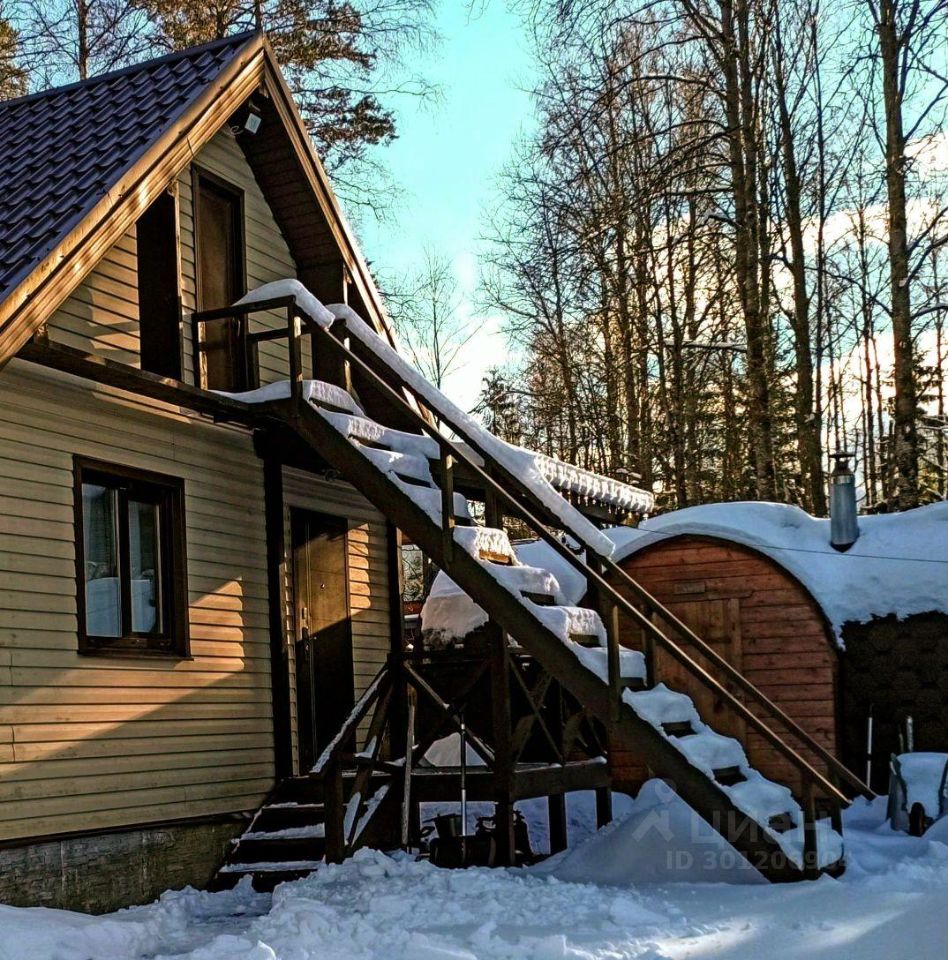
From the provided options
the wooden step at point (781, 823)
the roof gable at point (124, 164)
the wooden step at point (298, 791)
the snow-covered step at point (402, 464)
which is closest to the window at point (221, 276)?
the roof gable at point (124, 164)

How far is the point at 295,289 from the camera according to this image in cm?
1022

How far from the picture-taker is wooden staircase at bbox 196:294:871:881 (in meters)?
8.92

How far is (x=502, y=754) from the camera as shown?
10.3 metres

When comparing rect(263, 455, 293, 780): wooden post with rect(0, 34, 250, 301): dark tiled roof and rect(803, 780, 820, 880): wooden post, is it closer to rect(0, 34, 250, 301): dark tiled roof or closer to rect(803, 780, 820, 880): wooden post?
rect(0, 34, 250, 301): dark tiled roof

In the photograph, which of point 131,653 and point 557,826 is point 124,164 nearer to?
point 131,653

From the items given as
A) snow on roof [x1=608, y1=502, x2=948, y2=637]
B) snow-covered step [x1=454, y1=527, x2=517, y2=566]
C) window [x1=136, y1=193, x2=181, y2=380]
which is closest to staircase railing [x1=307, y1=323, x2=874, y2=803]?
snow-covered step [x1=454, y1=527, x2=517, y2=566]

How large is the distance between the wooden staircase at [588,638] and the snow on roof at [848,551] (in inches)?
150

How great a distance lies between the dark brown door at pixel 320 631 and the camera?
39.1ft

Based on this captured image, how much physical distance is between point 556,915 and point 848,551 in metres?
7.45

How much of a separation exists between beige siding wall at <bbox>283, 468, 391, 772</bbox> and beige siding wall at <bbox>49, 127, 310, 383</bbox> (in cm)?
120

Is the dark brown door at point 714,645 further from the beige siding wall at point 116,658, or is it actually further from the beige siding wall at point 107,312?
the beige siding wall at point 107,312

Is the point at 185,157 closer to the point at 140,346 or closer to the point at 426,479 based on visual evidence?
the point at 140,346

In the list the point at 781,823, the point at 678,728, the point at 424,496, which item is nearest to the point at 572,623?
the point at 678,728

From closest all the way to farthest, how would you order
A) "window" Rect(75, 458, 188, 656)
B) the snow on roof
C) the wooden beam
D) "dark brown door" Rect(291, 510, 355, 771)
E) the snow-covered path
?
the snow-covered path
the wooden beam
"window" Rect(75, 458, 188, 656)
"dark brown door" Rect(291, 510, 355, 771)
the snow on roof
